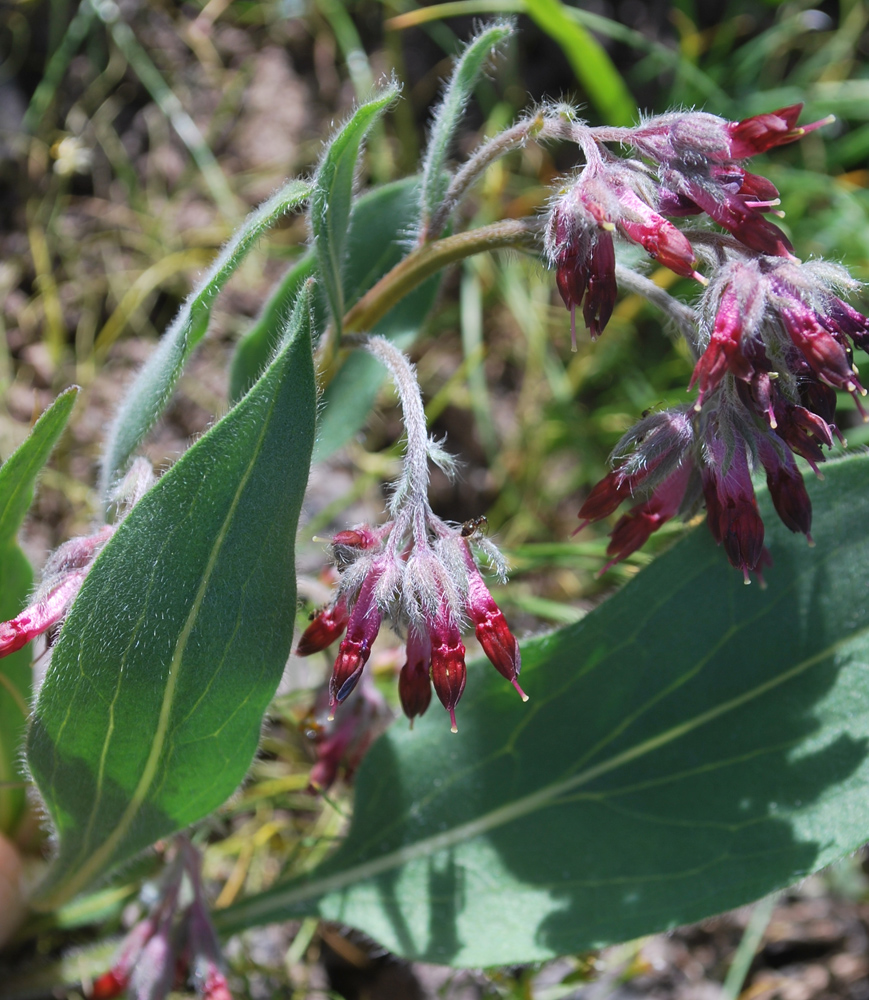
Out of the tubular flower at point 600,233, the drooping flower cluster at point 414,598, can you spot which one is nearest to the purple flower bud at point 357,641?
the drooping flower cluster at point 414,598

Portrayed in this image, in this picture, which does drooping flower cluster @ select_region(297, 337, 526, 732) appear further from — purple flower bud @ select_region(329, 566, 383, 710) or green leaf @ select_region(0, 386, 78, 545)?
green leaf @ select_region(0, 386, 78, 545)

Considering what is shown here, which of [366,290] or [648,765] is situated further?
[366,290]

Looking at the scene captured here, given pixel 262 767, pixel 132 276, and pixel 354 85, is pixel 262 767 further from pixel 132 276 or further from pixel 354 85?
pixel 354 85

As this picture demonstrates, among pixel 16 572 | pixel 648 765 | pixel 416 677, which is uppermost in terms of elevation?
pixel 16 572

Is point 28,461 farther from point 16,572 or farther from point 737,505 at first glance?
point 737,505

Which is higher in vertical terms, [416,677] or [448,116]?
[448,116]

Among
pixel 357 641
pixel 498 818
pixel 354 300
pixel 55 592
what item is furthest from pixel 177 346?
pixel 498 818

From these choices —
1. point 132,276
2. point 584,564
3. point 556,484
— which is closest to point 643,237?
point 584,564
